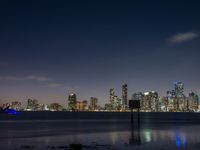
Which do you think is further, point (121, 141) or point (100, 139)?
point (100, 139)

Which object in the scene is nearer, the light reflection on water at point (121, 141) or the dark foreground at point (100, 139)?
the dark foreground at point (100, 139)

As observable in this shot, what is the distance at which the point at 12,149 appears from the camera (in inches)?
1847

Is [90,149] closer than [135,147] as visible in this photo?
Yes

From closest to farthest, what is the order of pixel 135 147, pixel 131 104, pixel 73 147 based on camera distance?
pixel 73 147 < pixel 135 147 < pixel 131 104

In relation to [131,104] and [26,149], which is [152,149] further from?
[131,104]

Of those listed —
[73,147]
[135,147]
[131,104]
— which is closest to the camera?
[73,147]

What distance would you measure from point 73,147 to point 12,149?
8.60m

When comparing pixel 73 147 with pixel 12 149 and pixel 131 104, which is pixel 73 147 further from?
pixel 131 104

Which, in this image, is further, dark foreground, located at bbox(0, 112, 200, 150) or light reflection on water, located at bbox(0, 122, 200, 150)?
light reflection on water, located at bbox(0, 122, 200, 150)

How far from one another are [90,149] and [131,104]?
219 feet

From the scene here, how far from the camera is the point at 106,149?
46.7 meters

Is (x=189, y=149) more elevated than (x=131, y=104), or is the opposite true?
(x=131, y=104)

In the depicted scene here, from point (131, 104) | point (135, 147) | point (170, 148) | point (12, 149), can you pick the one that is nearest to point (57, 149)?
point (12, 149)

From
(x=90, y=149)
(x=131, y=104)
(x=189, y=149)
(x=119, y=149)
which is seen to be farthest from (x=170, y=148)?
(x=131, y=104)
